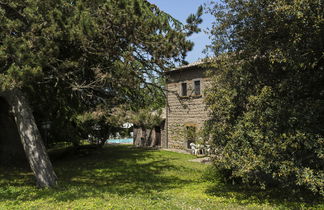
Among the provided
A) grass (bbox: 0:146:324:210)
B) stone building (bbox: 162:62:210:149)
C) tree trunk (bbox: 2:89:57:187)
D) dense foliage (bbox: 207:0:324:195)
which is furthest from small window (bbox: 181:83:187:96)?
tree trunk (bbox: 2:89:57:187)

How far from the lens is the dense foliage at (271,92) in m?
5.80

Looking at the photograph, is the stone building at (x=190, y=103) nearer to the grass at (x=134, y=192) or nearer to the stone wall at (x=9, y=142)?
the grass at (x=134, y=192)

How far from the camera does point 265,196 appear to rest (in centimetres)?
787

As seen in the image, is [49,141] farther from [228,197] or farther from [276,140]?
[276,140]

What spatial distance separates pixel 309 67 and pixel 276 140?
6.90ft

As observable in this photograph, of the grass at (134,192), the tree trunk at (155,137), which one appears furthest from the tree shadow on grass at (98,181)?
the tree trunk at (155,137)

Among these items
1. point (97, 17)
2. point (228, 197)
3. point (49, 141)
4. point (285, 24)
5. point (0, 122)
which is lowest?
point (228, 197)

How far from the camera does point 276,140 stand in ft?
19.7

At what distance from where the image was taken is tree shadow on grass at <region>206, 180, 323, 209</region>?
22.7ft

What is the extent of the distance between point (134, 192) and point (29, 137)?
377 centimetres

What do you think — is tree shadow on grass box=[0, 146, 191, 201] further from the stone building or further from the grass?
the stone building

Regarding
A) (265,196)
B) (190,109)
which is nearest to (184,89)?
(190,109)

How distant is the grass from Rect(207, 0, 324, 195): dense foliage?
968 mm

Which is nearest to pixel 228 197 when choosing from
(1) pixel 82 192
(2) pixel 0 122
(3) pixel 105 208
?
(3) pixel 105 208
